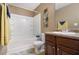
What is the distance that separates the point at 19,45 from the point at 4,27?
30 cm

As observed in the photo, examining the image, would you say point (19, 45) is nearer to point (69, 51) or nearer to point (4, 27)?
point (4, 27)

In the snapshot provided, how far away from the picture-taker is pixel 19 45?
146 cm

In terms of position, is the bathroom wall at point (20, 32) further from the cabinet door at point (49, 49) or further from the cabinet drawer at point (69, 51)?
the cabinet drawer at point (69, 51)

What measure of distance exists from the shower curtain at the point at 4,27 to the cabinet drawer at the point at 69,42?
26.2 inches

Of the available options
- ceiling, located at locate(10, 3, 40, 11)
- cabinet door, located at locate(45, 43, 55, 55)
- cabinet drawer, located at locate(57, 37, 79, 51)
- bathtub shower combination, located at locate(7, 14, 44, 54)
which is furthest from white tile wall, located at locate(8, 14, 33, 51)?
cabinet drawer, located at locate(57, 37, 79, 51)

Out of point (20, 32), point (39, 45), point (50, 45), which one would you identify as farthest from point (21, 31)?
point (50, 45)

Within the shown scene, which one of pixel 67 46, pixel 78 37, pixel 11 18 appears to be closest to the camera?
pixel 78 37

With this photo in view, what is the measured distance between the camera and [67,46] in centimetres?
132

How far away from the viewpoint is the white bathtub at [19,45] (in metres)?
1.43

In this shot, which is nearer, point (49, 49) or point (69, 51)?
point (69, 51)

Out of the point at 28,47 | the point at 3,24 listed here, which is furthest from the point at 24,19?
the point at 28,47

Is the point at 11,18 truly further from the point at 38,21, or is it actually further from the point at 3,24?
the point at 38,21

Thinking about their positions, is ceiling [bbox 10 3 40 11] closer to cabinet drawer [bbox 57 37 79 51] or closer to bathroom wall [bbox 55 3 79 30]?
bathroom wall [bbox 55 3 79 30]
